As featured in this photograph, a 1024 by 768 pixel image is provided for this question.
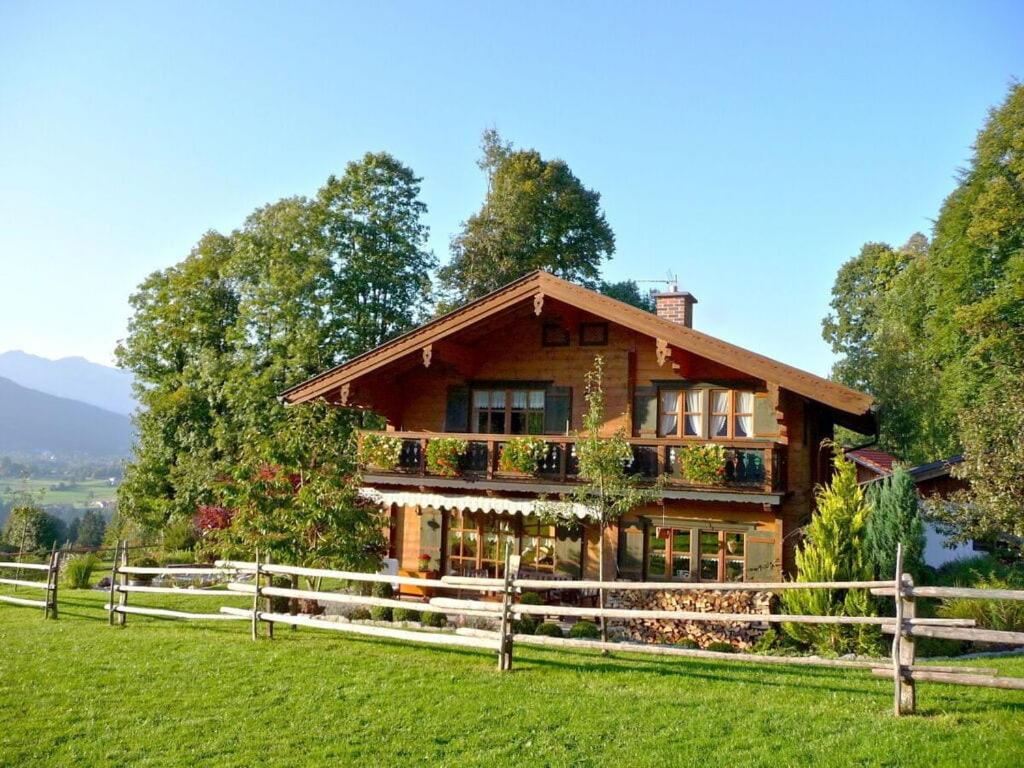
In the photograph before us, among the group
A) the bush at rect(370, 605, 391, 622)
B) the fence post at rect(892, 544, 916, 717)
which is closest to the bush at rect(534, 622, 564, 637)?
the bush at rect(370, 605, 391, 622)

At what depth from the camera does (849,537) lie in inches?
589

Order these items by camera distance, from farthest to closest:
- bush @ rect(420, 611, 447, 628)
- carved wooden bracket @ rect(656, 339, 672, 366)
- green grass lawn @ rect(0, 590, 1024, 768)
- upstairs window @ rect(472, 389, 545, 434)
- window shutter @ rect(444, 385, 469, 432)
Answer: window shutter @ rect(444, 385, 469, 432) → upstairs window @ rect(472, 389, 545, 434) → carved wooden bracket @ rect(656, 339, 672, 366) → bush @ rect(420, 611, 447, 628) → green grass lawn @ rect(0, 590, 1024, 768)

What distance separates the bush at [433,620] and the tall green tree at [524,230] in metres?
21.1

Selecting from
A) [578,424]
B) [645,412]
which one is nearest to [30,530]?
[578,424]

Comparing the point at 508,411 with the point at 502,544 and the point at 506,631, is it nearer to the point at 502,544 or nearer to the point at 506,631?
the point at 502,544

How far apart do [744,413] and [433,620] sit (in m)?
8.20

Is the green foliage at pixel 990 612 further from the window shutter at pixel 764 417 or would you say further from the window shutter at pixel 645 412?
the window shutter at pixel 645 412

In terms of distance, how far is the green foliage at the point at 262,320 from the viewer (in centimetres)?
3119

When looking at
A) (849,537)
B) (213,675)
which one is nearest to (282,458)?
(213,675)

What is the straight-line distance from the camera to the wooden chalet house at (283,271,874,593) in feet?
58.5

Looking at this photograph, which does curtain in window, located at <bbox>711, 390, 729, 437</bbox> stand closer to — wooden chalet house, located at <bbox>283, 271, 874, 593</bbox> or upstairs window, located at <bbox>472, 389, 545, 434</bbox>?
wooden chalet house, located at <bbox>283, 271, 874, 593</bbox>

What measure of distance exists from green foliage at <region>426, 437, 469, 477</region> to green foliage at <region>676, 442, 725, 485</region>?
5.32m

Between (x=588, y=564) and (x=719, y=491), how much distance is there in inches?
155

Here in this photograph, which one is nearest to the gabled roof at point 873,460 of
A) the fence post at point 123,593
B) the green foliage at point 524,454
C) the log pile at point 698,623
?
the log pile at point 698,623
